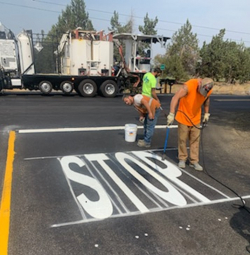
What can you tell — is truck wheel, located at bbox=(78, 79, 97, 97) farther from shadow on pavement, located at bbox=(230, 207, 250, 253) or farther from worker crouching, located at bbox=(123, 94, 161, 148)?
shadow on pavement, located at bbox=(230, 207, 250, 253)

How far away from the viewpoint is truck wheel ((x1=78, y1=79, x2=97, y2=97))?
14.5m

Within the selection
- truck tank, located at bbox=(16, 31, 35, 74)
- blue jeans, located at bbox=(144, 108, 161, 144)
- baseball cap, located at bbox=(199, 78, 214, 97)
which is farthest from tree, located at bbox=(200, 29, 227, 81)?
baseball cap, located at bbox=(199, 78, 214, 97)

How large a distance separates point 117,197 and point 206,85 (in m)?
2.28

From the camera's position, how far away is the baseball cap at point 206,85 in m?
4.14

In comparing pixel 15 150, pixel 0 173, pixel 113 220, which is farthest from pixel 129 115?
pixel 113 220

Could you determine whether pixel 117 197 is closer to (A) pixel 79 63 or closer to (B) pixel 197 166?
(B) pixel 197 166

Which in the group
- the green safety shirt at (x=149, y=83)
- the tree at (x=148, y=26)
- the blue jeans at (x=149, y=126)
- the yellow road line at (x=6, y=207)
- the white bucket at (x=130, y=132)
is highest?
the tree at (x=148, y=26)

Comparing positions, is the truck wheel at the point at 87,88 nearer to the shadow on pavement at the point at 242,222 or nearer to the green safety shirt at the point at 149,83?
the green safety shirt at the point at 149,83

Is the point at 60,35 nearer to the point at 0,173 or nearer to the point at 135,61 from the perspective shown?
the point at 135,61

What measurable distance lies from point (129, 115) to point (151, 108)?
4319 millimetres

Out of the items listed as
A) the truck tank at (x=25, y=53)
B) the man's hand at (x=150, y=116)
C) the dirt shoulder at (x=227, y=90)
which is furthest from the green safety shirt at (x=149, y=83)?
the dirt shoulder at (x=227, y=90)

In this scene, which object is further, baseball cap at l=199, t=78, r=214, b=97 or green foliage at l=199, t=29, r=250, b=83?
green foliage at l=199, t=29, r=250, b=83

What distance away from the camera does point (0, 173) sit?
4.12 meters

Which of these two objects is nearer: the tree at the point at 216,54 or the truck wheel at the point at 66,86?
the truck wheel at the point at 66,86
